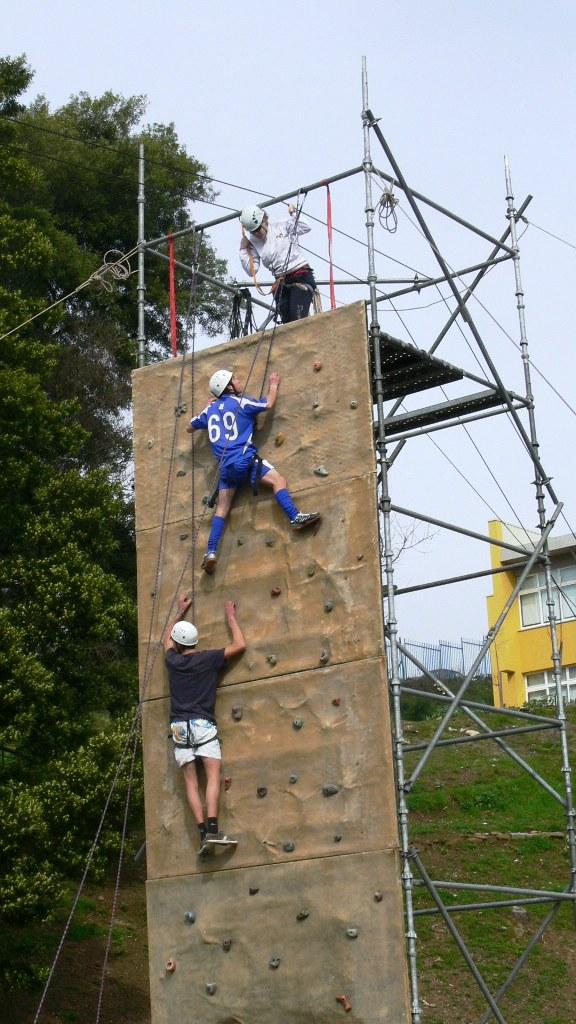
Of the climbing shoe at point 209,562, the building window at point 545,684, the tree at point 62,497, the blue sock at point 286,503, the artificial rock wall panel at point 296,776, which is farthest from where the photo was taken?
the building window at point 545,684

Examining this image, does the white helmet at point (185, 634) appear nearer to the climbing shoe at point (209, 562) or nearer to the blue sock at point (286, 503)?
the climbing shoe at point (209, 562)

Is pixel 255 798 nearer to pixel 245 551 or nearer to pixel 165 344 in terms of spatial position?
pixel 245 551

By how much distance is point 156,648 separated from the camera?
512 inches

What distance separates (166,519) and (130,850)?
9524 millimetres

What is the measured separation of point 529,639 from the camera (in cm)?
3944

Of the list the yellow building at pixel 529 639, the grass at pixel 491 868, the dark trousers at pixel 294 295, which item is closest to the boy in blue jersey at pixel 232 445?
the dark trousers at pixel 294 295

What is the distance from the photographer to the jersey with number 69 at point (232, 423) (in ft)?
42.2

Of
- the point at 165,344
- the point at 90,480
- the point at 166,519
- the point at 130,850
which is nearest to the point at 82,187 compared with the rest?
the point at 165,344

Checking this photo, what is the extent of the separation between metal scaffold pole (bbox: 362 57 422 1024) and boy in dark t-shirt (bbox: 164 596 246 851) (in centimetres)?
121

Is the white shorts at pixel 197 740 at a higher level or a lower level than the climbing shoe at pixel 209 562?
lower

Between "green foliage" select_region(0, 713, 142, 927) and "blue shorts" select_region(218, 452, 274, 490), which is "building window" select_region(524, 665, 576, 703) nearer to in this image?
"green foliage" select_region(0, 713, 142, 927)

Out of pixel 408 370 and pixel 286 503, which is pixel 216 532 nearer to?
pixel 286 503

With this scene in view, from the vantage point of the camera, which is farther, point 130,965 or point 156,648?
point 130,965

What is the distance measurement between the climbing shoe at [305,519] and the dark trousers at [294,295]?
2041 millimetres
